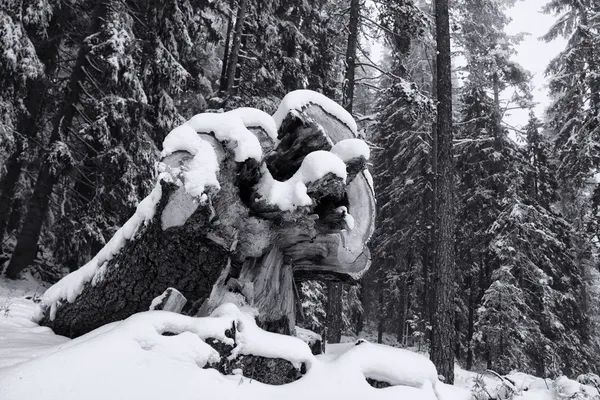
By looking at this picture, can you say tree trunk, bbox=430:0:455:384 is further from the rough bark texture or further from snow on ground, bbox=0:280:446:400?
the rough bark texture

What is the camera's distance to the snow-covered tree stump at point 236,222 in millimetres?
3270

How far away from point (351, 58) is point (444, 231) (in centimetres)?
590

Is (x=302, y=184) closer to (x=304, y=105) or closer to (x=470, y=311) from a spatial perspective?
(x=304, y=105)

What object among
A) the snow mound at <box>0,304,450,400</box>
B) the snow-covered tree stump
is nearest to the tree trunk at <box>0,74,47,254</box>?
the snow-covered tree stump

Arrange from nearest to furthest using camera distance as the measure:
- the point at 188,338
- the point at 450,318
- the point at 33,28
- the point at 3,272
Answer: the point at 188,338
the point at 450,318
the point at 33,28
the point at 3,272

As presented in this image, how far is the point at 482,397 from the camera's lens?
3.32 meters

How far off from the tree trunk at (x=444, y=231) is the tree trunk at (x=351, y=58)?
114 inches

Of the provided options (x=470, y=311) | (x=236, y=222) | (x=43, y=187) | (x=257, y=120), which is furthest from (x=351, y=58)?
(x=470, y=311)

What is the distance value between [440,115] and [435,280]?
3343mm

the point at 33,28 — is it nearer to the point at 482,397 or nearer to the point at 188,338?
the point at 188,338

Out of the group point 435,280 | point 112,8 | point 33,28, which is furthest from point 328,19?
point 435,280

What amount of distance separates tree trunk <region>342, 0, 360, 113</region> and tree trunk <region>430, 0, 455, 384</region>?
9.47ft

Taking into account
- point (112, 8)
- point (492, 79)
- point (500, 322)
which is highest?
point (492, 79)

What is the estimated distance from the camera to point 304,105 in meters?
3.99
